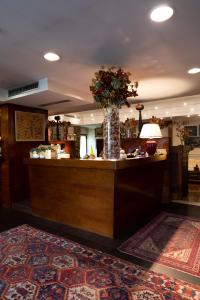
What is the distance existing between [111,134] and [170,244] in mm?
1669

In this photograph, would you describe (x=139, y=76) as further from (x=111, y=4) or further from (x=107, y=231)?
(x=107, y=231)

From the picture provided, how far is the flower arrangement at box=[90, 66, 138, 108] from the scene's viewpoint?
2811 millimetres

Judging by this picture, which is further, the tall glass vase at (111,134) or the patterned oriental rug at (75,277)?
the tall glass vase at (111,134)

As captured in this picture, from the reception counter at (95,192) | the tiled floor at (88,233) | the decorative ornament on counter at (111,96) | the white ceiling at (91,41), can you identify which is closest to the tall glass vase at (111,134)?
the decorative ornament on counter at (111,96)

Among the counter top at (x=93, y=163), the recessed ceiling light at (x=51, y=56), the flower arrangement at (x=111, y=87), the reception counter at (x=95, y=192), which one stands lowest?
the reception counter at (x=95, y=192)

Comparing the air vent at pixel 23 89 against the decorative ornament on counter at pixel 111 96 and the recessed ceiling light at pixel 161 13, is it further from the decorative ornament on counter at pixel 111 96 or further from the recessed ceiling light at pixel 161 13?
the recessed ceiling light at pixel 161 13

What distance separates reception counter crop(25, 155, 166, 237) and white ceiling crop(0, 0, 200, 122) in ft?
4.51

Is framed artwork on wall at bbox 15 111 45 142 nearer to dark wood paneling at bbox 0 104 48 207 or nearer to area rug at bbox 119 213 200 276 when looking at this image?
dark wood paneling at bbox 0 104 48 207

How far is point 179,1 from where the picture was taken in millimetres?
1661

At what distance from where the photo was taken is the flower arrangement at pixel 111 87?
281cm

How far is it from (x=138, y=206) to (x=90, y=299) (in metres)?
1.88

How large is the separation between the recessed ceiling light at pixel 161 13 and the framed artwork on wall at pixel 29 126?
3612 millimetres

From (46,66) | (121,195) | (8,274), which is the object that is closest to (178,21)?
(46,66)

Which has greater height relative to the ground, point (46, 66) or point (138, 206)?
point (46, 66)
